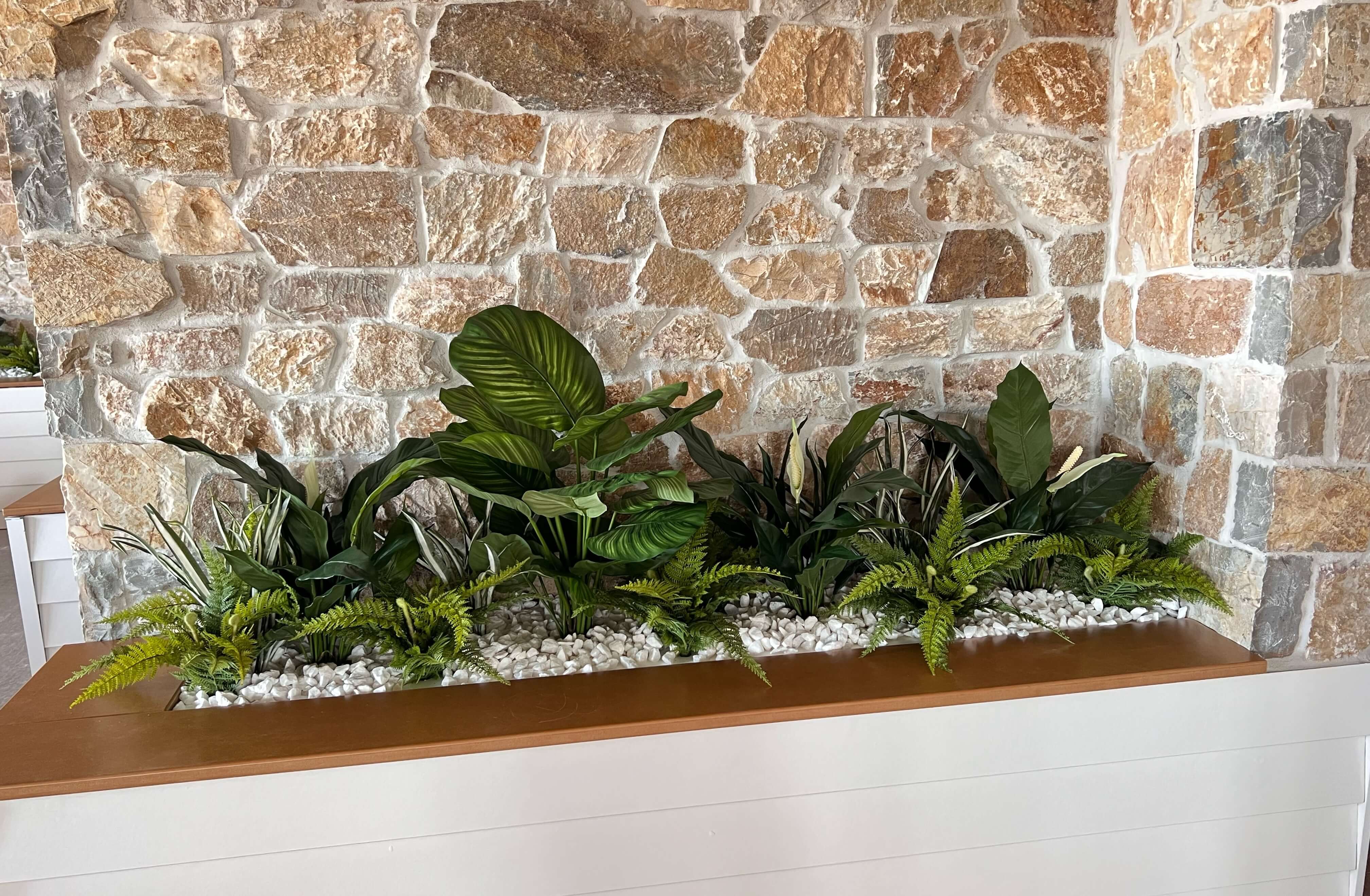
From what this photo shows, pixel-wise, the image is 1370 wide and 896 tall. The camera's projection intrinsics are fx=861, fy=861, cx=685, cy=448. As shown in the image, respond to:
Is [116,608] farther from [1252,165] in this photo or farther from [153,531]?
[1252,165]

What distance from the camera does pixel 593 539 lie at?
5.99 ft

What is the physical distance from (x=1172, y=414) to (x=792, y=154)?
3.61 feet

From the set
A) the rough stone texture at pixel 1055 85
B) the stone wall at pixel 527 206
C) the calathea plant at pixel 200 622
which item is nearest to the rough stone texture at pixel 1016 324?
the stone wall at pixel 527 206

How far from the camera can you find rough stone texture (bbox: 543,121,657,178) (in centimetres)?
200

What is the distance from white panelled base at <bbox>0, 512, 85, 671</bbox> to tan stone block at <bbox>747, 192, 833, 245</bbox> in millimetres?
2190

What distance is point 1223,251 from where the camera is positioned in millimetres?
1844

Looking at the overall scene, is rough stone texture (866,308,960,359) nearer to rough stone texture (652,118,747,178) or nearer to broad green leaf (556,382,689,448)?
rough stone texture (652,118,747,178)

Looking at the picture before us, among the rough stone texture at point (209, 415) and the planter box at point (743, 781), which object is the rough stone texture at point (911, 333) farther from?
the rough stone texture at point (209, 415)

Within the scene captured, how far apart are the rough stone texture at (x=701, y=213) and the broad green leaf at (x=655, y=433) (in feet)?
1.54

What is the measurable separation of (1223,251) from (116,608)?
8.61 ft

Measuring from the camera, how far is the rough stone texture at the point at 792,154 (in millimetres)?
2074

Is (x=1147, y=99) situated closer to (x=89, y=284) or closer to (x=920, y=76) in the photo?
(x=920, y=76)

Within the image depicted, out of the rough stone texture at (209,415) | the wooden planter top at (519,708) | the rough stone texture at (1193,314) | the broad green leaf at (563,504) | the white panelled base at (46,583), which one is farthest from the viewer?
the white panelled base at (46,583)

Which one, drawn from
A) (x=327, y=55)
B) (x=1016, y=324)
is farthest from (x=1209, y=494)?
(x=327, y=55)
